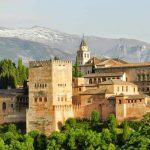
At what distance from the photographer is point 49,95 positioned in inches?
2655

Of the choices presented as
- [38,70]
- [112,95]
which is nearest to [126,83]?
[112,95]

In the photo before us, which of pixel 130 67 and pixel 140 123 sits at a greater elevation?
pixel 130 67

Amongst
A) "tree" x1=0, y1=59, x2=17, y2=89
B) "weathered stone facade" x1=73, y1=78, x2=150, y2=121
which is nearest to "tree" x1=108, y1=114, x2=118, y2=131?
"weathered stone facade" x1=73, y1=78, x2=150, y2=121

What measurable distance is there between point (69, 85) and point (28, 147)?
26.2ft

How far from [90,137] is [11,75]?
2300 centimetres

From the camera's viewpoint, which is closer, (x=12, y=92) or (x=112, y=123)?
(x=112, y=123)

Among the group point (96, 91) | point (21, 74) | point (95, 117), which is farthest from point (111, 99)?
point (21, 74)

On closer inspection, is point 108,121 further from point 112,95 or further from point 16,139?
point 16,139

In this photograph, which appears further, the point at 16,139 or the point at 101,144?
the point at 16,139

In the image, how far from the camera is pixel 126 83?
71.5m

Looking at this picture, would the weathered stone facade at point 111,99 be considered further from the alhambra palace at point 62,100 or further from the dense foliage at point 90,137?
the dense foliage at point 90,137

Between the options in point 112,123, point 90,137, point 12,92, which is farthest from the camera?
point 12,92

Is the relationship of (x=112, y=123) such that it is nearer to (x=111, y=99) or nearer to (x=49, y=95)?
(x=111, y=99)

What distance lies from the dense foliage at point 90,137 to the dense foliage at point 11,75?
45.7 ft
